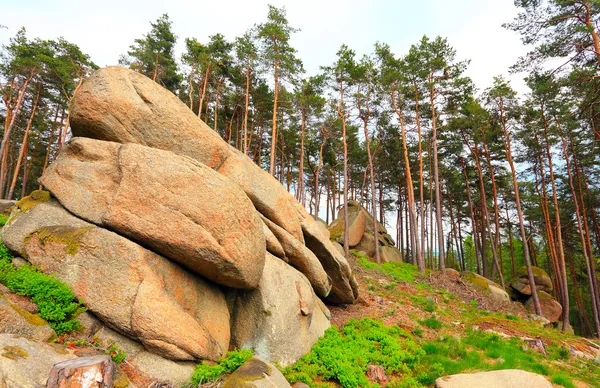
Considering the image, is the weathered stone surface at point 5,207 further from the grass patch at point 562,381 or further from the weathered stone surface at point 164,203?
the grass patch at point 562,381

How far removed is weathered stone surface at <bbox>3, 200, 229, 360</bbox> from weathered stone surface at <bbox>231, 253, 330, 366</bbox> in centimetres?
108

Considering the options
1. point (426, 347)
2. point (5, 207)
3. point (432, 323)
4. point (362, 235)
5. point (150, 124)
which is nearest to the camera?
point (150, 124)

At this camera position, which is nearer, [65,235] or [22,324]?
[22,324]

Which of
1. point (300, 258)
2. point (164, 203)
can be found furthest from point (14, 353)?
point (300, 258)

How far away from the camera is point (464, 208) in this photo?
121ft

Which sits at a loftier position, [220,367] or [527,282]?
[527,282]

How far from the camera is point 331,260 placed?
36.8ft

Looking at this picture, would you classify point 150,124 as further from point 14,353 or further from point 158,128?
point 14,353

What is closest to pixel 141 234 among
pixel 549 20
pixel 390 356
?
pixel 390 356

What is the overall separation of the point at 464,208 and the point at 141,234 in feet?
134

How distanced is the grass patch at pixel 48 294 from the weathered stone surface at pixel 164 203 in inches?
56.3

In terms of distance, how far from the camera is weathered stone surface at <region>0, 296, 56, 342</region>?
4.28m

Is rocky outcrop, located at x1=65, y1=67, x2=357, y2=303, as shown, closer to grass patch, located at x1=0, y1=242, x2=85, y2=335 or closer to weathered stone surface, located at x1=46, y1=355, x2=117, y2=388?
grass patch, located at x1=0, y1=242, x2=85, y2=335

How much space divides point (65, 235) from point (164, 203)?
2.16 metres
